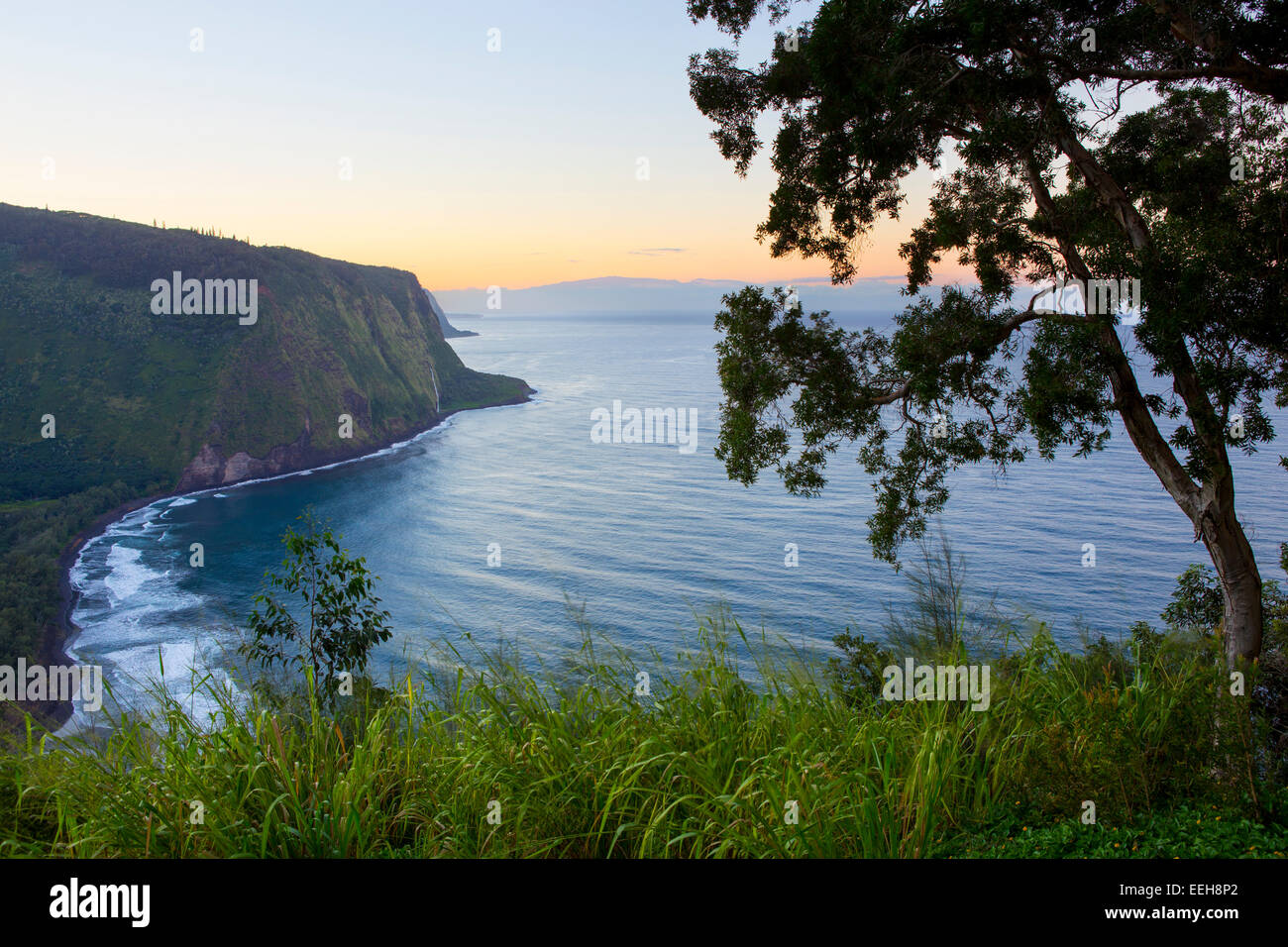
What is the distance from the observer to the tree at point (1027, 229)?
7750 millimetres

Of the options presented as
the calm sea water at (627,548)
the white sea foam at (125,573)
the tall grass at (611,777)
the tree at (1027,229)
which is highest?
the tree at (1027,229)

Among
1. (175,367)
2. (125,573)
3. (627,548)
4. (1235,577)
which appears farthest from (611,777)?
(175,367)

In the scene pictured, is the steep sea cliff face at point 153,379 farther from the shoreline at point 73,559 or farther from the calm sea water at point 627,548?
the calm sea water at point 627,548

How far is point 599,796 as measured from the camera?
3.99 m

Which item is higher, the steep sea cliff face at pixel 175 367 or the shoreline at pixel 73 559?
the steep sea cliff face at pixel 175 367

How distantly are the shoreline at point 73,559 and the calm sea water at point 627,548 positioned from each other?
0.90 m

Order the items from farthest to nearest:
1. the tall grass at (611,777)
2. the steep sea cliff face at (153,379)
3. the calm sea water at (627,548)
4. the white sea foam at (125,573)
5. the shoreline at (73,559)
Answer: the steep sea cliff face at (153,379) → the white sea foam at (125,573) → the shoreline at (73,559) → the calm sea water at (627,548) → the tall grass at (611,777)

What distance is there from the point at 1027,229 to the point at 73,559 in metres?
71.3

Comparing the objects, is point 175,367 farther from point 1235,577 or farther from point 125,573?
point 1235,577

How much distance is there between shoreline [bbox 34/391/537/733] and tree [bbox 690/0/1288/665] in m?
16.7

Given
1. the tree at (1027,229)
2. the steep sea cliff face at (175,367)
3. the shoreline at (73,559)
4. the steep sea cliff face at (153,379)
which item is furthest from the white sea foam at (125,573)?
the tree at (1027,229)

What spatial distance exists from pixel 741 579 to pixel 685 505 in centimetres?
1917
